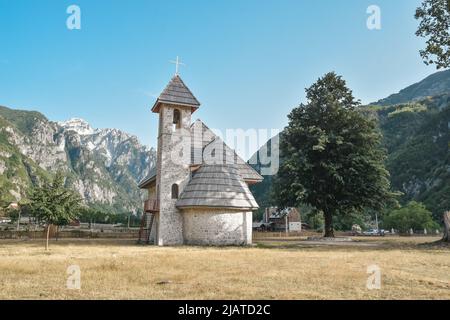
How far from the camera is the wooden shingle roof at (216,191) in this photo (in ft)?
90.5

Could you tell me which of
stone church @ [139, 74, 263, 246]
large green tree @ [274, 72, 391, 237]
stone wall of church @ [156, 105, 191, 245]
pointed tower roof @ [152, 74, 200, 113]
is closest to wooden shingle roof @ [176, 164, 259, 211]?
stone church @ [139, 74, 263, 246]

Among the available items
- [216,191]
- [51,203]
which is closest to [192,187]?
[216,191]

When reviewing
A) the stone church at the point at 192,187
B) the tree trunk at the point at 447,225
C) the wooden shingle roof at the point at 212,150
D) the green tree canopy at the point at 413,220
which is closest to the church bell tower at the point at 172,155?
the stone church at the point at 192,187

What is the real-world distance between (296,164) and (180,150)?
10512mm

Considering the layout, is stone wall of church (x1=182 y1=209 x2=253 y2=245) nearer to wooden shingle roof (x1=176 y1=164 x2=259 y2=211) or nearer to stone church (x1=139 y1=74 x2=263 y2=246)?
stone church (x1=139 y1=74 x2=263 y2=246)

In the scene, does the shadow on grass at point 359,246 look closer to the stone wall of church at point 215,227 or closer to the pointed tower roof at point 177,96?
the stone wall of church at point 215,227

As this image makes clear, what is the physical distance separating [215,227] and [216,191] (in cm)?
263

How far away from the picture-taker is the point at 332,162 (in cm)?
3475

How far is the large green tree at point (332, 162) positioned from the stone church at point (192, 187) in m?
4.28

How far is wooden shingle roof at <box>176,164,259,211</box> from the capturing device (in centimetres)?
2758

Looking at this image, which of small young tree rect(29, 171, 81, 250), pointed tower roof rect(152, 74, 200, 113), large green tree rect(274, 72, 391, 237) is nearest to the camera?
small young tree rect(29, 171, 81, 250)
